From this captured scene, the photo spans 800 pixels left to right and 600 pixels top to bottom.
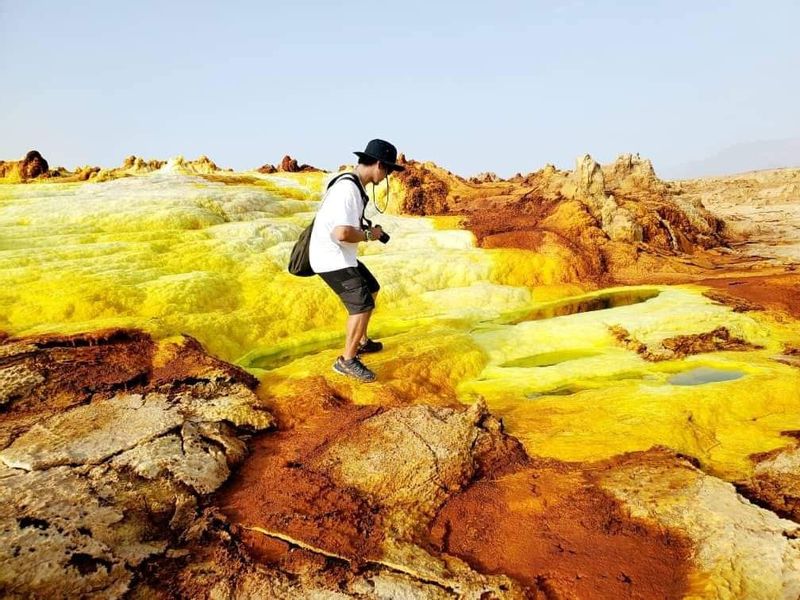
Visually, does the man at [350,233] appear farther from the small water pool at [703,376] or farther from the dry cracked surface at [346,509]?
the small water pool at [703,376]

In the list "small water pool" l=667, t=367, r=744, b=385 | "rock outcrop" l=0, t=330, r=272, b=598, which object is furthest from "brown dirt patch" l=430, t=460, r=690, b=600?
"small water pool" l=667, t=367, r=744, b=385

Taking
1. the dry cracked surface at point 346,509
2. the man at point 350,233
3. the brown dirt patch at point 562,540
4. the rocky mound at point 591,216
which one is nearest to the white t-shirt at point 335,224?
the man at point 350,233

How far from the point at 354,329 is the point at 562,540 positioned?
3.49 m

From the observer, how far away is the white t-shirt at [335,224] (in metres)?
6.03

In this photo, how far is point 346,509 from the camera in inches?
165

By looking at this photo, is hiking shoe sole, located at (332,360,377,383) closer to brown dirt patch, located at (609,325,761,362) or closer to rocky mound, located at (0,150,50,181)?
brown dirt patch, located at (609,325,761,362)

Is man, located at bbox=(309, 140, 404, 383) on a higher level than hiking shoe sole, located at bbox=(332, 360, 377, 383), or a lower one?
higher

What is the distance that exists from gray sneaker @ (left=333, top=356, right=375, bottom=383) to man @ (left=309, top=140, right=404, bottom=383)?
248mm

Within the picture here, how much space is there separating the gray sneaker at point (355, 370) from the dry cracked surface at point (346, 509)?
0.81m

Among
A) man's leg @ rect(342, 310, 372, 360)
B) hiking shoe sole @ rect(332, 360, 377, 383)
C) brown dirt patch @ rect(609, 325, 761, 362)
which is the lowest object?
brown dirt patch @ rect(609, 325, 761, 362)

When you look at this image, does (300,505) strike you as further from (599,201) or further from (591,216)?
(599,201)

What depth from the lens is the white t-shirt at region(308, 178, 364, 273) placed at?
6.03 m

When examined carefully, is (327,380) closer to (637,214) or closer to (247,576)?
(247,576)

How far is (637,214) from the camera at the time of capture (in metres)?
17.8
